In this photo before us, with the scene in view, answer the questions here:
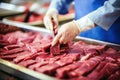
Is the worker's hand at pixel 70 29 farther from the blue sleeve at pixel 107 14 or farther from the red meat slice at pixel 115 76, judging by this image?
the red meat slice at pixel 115 76

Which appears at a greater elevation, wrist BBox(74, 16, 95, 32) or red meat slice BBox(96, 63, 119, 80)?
wrist BBox(74, 16, 95, 32)

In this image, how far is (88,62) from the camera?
2.92 meters

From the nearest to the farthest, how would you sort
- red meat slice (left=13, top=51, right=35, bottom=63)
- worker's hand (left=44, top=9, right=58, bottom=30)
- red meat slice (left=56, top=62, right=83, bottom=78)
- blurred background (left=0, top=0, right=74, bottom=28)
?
red meat slice (left=56, top=62, right=83, bottom=78) < red meat slice (left=13, top=51, right=35, bottom=63) < worker's hand (left=44, top=9, right=58, bottom=30) < blurred background (left=0, top=0, right=74, bottom=28)

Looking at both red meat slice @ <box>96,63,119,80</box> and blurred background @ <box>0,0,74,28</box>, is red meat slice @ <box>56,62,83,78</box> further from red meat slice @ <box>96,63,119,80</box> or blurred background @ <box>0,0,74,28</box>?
blurred background @ <box>0,0,74,28</box>

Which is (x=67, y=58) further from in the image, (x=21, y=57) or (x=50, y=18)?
(x=50, y=18)

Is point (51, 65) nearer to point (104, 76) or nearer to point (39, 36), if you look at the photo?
point (104, 76)

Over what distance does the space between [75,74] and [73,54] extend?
1.90 feet

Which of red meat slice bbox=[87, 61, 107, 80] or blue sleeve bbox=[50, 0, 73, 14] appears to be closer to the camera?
red meat slice bbox=[87, 61, 107, 80]

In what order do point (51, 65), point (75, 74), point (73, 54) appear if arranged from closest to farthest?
point (75, 74), point (51, 65), point (73, 54)

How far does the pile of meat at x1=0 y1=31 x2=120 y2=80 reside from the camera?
2697mm

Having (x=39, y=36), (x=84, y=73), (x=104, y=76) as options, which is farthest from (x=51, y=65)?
(x=39, y=36)

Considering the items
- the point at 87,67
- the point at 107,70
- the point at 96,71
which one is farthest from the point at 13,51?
the point at 107,70

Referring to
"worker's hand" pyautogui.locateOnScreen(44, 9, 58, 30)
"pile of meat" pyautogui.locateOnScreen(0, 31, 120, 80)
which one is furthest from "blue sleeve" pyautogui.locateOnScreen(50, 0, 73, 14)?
"pile of meat" pyautogui.locateOnScreen(0, 31, 120, 80)

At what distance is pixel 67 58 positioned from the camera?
3088 mm
